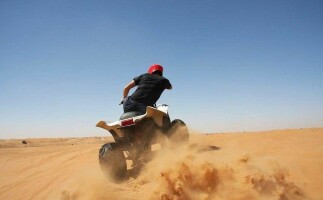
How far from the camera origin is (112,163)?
182 inches

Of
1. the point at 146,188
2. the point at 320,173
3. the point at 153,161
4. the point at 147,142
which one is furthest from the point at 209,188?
the point at 320,173

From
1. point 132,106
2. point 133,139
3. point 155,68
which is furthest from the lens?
point 155,68

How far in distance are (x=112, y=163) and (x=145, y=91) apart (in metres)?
1.38

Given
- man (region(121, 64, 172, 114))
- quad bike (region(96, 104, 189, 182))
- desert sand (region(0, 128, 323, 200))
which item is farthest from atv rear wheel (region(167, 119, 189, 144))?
man (region(121, 64, 172, 114))

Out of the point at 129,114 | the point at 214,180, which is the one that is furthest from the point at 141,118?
the point at 214,180

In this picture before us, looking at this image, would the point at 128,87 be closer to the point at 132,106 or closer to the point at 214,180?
the point at 132,106

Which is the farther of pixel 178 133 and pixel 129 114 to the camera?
pixel 178 133

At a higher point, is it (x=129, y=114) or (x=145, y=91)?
(x=145, y=91)

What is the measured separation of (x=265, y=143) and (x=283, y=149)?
2.61 feet

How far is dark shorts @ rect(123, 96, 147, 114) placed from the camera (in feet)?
16.4

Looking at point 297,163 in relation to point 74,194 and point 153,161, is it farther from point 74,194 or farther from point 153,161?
point 74,194

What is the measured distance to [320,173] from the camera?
4309 mm

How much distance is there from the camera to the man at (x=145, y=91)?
16.6 feet

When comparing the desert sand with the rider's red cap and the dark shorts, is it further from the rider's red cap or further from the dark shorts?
the rider's red cap
